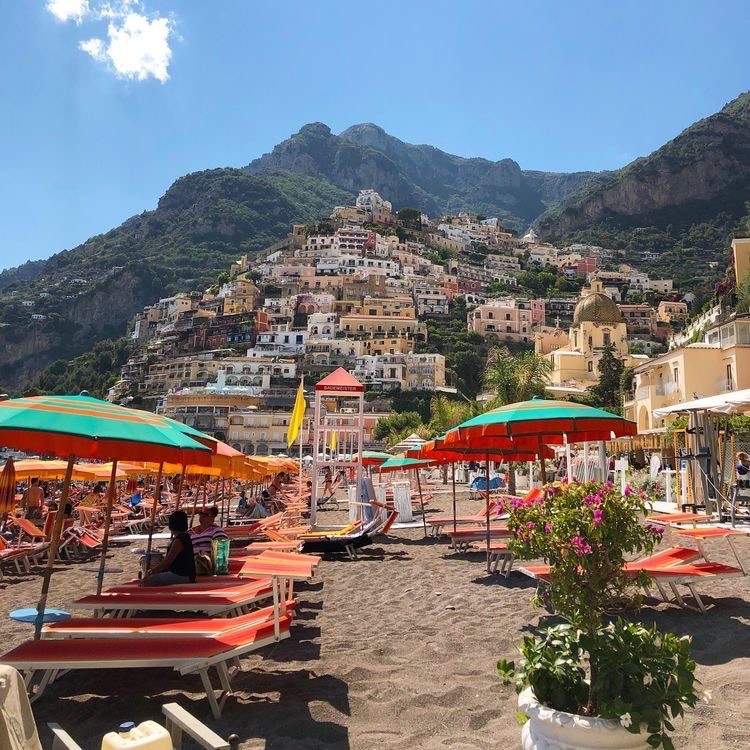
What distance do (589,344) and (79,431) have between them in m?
60.5

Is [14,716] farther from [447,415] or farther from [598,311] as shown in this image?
[598,311]

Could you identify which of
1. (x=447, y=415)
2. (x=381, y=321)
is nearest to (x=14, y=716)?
(x=447, y=415)

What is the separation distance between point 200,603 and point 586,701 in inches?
129

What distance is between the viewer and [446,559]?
30.8 ft

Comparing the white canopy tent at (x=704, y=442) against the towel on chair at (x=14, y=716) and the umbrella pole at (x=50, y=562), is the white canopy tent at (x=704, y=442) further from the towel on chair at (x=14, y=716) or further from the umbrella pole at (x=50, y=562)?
the towel on chair at (x=14, y=716)

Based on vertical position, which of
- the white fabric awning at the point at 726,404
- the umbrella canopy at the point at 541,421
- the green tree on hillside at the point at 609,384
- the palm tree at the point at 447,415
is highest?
the green tree on hillside at the point at 609,384

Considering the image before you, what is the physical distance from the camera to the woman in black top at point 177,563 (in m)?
5.74

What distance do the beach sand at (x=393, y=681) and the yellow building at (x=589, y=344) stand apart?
4977 cm

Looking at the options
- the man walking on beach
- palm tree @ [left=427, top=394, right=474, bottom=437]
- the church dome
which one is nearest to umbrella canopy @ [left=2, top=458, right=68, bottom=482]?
the man walking on beach

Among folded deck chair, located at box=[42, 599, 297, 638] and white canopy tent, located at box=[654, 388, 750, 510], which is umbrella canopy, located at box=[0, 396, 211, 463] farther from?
white canopy tent, located at box=[654, 388, 750, 510]

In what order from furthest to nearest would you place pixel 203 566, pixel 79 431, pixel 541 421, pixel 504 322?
pixel 504 322, pixel 541 421, pixel 203 566, pixel 79 431

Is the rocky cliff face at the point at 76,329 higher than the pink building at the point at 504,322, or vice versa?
the rocky cliff face at the point at 76,329

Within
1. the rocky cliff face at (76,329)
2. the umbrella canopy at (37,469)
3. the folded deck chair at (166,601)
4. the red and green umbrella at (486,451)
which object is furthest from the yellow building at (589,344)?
the rocky cliff face at (76,329)

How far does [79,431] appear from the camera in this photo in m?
3.77
